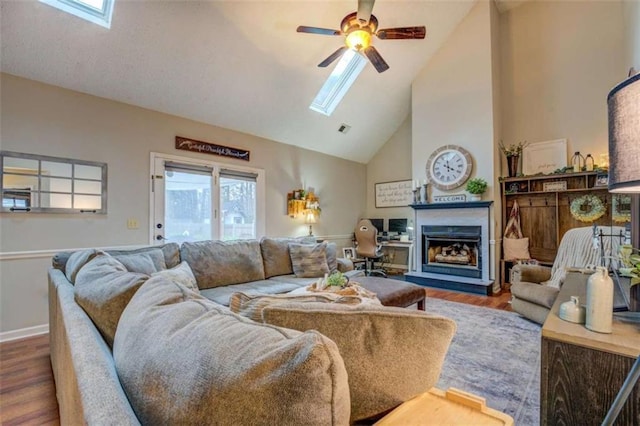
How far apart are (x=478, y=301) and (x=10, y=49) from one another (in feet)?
19.3

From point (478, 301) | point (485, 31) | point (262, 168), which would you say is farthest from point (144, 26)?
point (478, 301)

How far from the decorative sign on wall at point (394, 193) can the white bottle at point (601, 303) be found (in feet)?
17.3

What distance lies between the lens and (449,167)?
5012 mm

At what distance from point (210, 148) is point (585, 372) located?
4500 millimetres

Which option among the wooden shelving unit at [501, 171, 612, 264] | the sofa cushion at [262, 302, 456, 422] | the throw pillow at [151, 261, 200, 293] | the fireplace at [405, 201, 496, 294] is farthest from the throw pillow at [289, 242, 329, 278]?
the wooden shelving unit at [501, 171, 612, 264]

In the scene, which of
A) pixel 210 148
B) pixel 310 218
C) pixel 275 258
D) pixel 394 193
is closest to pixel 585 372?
pixel 275 258

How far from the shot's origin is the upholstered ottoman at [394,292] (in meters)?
2.64

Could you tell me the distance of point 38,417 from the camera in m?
1.76

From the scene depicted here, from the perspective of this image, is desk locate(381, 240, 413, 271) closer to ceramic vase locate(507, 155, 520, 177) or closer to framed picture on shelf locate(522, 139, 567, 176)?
ceramic vase locate(507, 155, 520, 177)

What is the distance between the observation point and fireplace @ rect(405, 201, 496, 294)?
4.59 m

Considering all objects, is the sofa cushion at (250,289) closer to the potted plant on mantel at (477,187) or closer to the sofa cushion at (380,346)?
the sofa cushion at (380,346)

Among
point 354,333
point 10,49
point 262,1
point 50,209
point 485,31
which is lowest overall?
point 354,333

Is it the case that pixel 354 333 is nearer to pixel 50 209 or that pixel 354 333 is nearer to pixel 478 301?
pixel 50 209

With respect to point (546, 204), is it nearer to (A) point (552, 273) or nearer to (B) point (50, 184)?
(A) point (552, 273)
